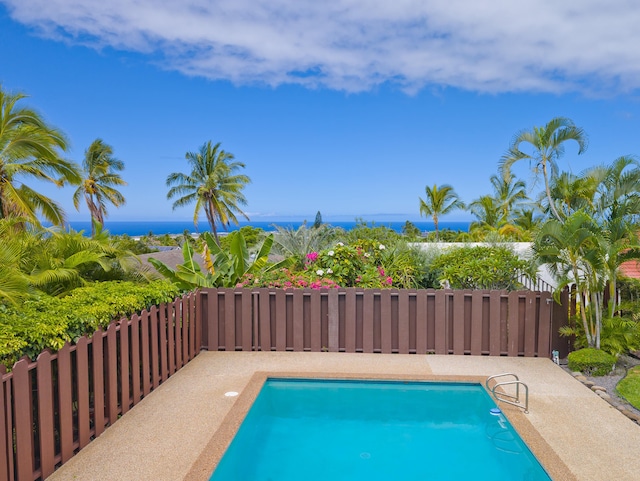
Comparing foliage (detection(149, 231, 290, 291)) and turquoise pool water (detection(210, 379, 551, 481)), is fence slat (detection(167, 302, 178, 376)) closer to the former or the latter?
turquoise pool water (detection(210, 379, 551, 481))

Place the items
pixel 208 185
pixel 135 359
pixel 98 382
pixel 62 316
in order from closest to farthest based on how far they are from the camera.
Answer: pixel 62 316
pixel 98 382
pixel 135 359
pixel 208 185

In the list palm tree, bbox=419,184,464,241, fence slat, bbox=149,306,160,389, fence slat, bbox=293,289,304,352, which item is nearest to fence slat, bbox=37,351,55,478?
fence slat, bbox=149,306,160,389

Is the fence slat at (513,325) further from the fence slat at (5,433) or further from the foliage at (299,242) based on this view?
the fence slat at (5,433)

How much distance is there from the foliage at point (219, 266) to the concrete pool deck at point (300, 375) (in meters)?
1.95

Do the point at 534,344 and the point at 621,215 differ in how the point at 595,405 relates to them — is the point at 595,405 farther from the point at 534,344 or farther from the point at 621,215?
the point at 621,215

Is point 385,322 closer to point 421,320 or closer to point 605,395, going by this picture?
point 421,320

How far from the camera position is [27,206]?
1102 centimetres

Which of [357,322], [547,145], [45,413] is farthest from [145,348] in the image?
[547,145]

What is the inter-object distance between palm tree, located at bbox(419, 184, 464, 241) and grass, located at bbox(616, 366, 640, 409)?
94.1 ft

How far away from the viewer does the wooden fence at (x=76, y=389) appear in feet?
12.1

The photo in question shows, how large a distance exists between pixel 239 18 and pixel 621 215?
38.5 feet

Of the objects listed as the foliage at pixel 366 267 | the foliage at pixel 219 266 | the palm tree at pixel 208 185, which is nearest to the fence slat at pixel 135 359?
the foliage at pixel 219 266

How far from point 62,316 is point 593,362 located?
704cm

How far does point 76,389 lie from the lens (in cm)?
455
